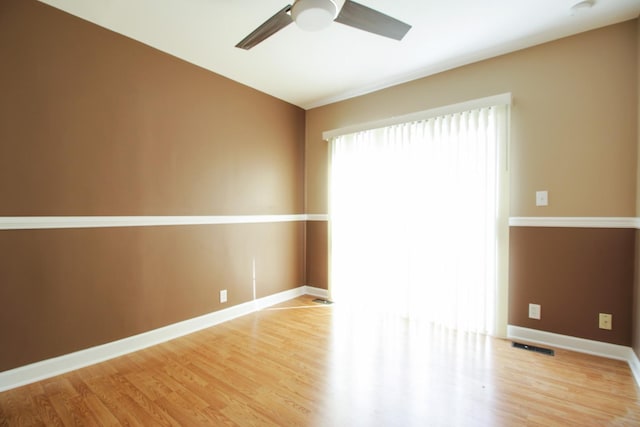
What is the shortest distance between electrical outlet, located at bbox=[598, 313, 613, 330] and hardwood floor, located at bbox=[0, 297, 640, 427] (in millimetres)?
252

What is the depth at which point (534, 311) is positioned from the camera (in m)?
2.52

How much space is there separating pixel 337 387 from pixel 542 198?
2197 millimetres

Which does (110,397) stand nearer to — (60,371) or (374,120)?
(60,371)

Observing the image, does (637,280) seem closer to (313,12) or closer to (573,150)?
(573,150)

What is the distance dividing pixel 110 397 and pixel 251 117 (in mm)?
2763

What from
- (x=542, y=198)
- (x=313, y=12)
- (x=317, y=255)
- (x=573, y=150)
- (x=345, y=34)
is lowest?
(x=317, y=255)

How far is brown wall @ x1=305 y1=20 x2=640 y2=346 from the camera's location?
2.20 meters

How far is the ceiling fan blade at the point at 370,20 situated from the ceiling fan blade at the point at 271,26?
299 mm

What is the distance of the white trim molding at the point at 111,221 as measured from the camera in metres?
1.94

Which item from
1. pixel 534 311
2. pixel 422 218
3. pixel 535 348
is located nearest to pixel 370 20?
pixel 422 218

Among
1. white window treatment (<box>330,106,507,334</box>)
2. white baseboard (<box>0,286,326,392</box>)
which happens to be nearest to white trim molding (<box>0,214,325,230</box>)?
white baseboard (<box>0,286,326,392</box>)

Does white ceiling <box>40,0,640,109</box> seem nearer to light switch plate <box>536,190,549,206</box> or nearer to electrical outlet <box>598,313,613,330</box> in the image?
light switch plate <box>536,190,549,206</box>

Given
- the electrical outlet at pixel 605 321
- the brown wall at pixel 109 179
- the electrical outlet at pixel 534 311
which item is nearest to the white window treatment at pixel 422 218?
the electrical outlet at pixel 534 311

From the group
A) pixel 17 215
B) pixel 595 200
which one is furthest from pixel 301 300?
pixel 595 200
